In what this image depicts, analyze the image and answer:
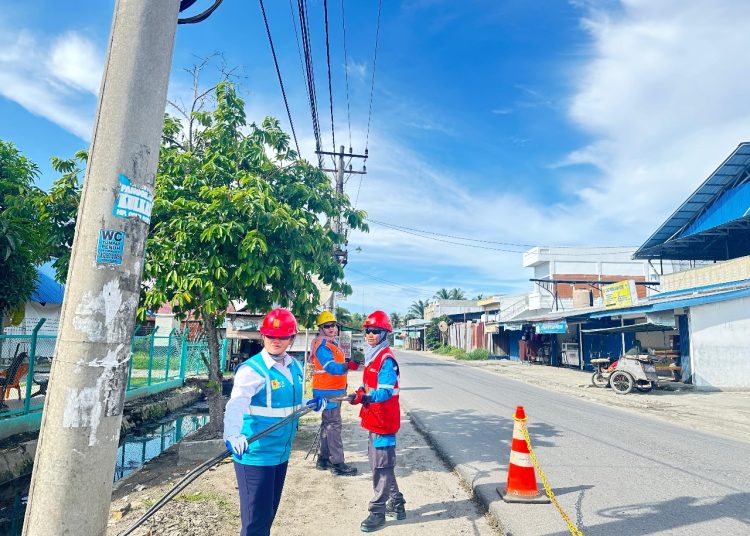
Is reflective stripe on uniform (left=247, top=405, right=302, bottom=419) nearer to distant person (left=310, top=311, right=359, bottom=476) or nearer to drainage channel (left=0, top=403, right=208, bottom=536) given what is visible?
distant person (left=310, top=311, right=359, bottom=476)

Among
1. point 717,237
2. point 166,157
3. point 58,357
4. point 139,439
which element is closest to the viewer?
point 58,357

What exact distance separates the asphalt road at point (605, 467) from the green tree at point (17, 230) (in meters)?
6.49

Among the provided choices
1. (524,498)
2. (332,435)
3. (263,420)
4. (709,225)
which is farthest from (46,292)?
(709,225)

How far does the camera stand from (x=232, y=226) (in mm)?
5457

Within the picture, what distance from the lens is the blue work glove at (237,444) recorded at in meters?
2.86

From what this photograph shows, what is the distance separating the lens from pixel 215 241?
18.7 feet

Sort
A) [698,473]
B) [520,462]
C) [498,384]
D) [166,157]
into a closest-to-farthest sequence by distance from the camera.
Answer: [520,462] < [698,473] < [166,157] < [498,384]

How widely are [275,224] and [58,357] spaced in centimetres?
378

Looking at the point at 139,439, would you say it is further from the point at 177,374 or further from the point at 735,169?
the point at 735,169

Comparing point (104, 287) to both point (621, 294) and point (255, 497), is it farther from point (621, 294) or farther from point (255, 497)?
point (621, 294)

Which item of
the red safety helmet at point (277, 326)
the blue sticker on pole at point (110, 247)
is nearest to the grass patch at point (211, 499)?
the red safety helmet at point (277, 326)

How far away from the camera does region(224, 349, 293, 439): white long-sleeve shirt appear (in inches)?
116

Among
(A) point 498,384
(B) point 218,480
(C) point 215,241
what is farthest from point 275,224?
(A) point 498,384

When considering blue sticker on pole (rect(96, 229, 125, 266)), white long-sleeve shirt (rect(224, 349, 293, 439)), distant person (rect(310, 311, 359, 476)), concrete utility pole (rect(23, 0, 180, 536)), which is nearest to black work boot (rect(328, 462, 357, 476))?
distant person (rect(310, 311, 359, 476))
